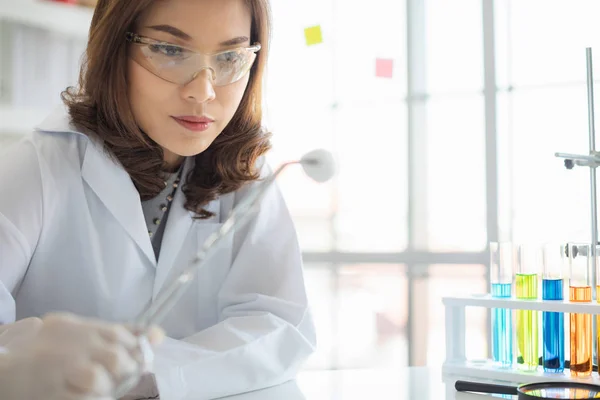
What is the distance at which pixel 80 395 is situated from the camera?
2.18 ft

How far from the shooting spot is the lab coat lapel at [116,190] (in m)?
1.47

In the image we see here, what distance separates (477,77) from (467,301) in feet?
8.96

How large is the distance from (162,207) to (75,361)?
979 mm

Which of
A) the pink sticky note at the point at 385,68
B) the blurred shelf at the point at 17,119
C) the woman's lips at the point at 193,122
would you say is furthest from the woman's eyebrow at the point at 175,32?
the pink sticky note at the point at 385,68

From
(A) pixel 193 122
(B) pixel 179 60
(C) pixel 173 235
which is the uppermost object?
(B) pixel 179 60

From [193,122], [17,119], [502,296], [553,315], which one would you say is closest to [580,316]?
[553,315]

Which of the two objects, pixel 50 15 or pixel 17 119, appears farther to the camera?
pixel 50 15

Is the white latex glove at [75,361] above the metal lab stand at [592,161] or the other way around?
the other way around

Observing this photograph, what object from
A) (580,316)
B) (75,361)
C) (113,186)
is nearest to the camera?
(75,361)

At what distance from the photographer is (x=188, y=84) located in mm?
1391

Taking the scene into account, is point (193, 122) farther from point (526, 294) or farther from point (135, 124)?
point (526, 294)

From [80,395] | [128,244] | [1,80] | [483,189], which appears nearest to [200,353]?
[128,244]

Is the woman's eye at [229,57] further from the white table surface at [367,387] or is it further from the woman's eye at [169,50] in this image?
the white table surface at [367,387]

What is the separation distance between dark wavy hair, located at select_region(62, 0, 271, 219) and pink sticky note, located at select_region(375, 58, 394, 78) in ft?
8.33
